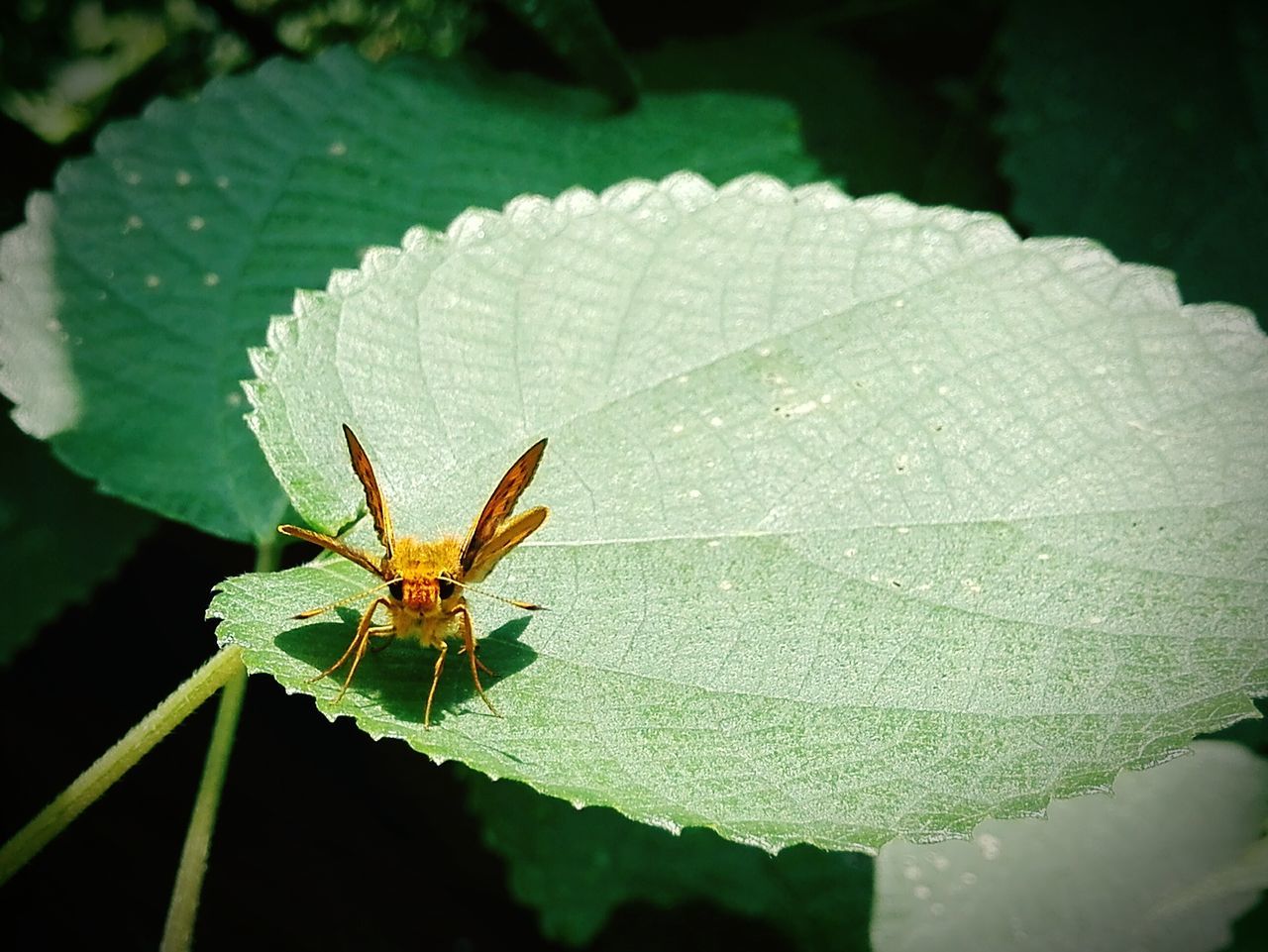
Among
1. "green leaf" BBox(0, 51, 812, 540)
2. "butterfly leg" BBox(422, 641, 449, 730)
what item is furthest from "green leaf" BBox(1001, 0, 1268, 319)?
"butterfly leg" BBox(422, 641, 449, 730)

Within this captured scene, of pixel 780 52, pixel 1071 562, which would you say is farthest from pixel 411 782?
pixel 780 52

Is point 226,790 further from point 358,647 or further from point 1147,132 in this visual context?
point 1147,132

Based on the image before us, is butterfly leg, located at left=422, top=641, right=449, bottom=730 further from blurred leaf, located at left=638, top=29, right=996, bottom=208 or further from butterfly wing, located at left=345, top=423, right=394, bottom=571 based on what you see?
blurred leaf, located at left=638, top=29, right=996, bottom=208

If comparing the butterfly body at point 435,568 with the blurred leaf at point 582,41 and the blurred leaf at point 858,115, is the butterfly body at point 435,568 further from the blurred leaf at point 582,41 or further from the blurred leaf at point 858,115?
the blurred leaf at point 858,115

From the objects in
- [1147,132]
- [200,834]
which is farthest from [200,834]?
[1147,132]

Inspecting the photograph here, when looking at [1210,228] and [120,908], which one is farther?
[1210,228]

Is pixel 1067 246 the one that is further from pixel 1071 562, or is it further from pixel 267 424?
pixel 267 424
